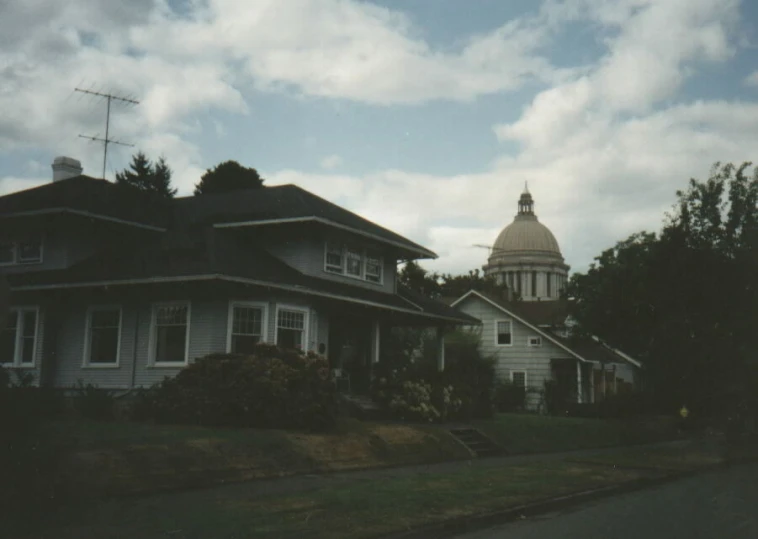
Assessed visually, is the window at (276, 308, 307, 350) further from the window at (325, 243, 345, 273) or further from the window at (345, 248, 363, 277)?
the window at (345, 248, 363, 277)

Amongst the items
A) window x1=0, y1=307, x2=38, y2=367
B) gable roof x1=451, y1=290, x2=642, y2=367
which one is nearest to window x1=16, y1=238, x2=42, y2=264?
window x1=0, y1=307, x2=38, y2=367

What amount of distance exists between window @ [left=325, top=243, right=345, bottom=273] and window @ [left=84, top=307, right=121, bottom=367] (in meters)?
6.62

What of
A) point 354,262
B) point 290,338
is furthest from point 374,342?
point 290,338

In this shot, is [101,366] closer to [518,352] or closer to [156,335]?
[156,335]

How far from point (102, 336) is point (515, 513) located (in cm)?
1662

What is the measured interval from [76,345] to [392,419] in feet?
30.9

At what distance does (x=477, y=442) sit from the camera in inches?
891

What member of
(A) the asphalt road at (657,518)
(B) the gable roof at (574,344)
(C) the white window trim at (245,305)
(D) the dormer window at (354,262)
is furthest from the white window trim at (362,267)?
(B) the gable roof at (574,344)

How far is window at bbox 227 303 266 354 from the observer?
2367cm

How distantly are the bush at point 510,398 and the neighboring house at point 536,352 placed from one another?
160 inches

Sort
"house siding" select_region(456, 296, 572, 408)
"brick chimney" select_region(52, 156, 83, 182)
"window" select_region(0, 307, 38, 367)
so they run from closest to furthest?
"window" select_region(0, 307, 38, 367) < "brick chimney" select_region(52, 156, 83, 182) < "house siding" select_region(456, 296, 572, 408)

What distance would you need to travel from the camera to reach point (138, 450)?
14016 mm

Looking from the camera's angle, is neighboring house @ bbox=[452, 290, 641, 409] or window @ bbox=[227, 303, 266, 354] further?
neighboring house @ bbox=[452, 290, 641, 409]

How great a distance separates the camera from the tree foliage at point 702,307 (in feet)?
73.3
